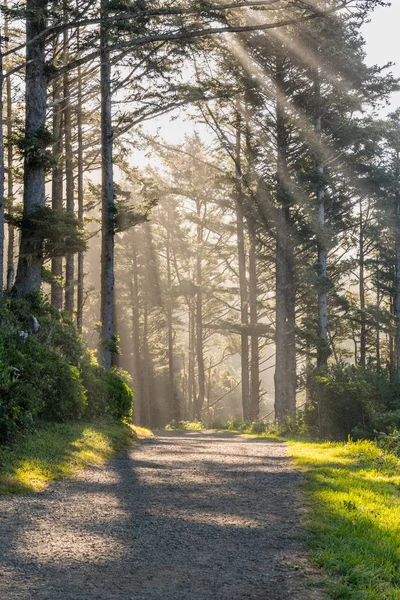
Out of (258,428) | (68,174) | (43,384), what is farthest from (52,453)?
(68,174)

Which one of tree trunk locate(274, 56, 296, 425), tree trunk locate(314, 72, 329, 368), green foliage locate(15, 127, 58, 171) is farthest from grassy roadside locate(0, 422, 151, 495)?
tree trunk locate(314, 72, 329, 368)

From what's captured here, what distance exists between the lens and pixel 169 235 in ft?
139

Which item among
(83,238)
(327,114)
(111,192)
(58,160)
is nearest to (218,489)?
(83,238)

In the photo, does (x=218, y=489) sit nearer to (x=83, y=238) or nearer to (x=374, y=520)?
(x=374, y=520)

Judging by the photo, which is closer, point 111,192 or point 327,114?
point 111,192

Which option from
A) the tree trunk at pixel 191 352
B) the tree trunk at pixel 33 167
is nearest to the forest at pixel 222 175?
the tree trunk at pixel 33 167

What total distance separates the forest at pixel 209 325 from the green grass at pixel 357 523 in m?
0.03

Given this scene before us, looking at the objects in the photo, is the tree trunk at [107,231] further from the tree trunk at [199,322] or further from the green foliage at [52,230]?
the tree trunk at [199,322]

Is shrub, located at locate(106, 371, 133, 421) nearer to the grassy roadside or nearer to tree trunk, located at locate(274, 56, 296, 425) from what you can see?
the grassy roadside

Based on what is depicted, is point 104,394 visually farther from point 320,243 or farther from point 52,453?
point 320,243

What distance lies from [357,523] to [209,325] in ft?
74.5

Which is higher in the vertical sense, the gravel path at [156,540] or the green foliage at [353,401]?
the green foliage at [353,401]

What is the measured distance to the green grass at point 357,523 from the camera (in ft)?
13.3

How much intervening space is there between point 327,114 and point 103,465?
752 inches
